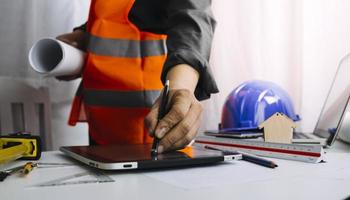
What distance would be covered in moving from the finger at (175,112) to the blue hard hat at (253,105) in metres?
0.33

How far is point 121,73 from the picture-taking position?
812 mm

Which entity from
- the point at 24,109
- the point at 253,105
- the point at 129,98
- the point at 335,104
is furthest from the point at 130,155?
the point at 24,109

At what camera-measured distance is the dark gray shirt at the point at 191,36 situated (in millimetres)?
661

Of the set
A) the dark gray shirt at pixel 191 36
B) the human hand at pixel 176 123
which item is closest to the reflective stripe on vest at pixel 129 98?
the dark gray shirt at pixel 191 36

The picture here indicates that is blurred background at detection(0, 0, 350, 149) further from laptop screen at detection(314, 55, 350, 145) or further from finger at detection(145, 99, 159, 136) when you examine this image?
finger at detection(145, 99, 159, 136)

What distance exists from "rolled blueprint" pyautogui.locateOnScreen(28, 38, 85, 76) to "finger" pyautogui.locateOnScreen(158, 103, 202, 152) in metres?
0.35

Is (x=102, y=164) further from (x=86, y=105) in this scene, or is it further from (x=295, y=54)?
(x=295, y=54)

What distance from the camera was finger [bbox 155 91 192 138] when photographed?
1.71ft

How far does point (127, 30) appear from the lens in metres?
0.83

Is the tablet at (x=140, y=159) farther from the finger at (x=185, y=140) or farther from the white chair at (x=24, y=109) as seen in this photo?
the white chair at (x=24, y=109)

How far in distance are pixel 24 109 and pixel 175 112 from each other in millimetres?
709

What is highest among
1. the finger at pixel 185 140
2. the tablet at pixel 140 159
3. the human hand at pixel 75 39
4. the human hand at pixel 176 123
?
the human hand at pixel 75 39

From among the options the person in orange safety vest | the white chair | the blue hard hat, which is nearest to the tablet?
the person in orange safety vest

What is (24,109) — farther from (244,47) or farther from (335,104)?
(335,104)
